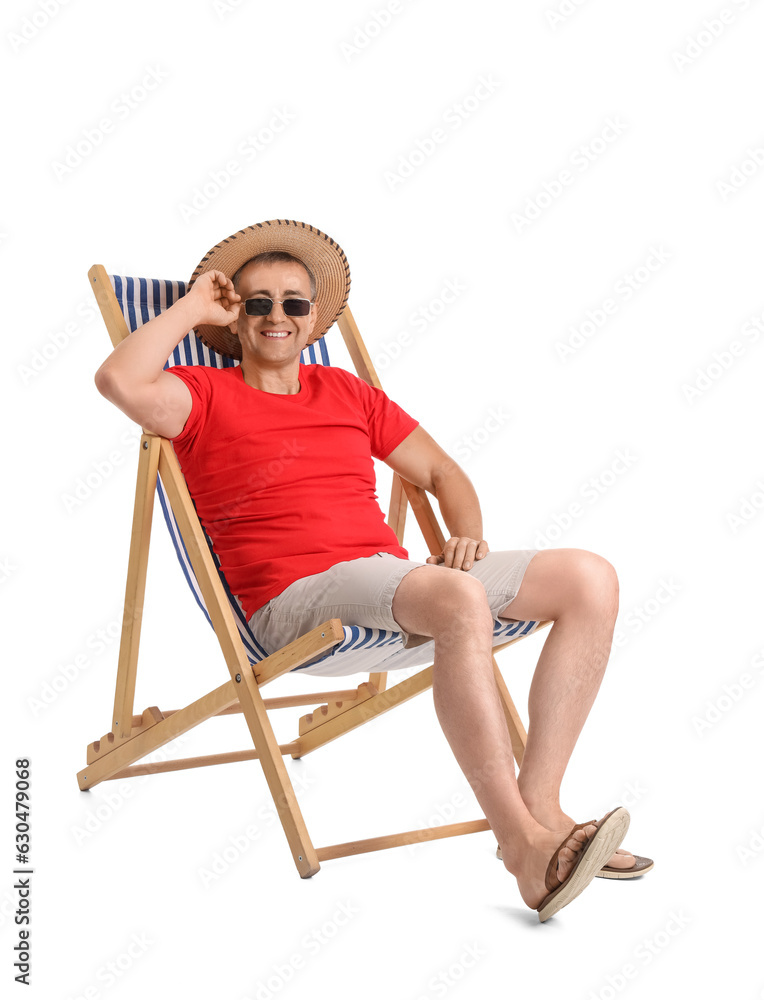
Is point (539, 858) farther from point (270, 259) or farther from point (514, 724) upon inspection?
point (270, 259)

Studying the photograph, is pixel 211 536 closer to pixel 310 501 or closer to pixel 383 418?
pixel 310 501

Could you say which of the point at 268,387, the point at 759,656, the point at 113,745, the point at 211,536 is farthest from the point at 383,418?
the point at 759,656

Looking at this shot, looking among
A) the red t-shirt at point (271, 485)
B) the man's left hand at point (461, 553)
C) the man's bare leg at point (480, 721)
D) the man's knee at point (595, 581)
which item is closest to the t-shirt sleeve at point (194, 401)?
the red t-shirt at point (271, 485)

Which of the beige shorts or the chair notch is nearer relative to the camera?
the beige shorts

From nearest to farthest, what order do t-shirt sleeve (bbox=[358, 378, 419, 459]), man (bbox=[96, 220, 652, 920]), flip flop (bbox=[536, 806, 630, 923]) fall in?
flip flop (bbox=[536, 806, 630, 923])
man (bbox=[96, 220, 652, 920])
t-shirt sleeve (bbox=[358, 378, 419, 459])

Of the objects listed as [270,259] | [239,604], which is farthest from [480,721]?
[270,259]

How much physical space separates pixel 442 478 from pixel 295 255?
80 cm

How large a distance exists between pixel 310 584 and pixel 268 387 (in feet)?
2.25

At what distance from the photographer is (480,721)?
2301 millimetres

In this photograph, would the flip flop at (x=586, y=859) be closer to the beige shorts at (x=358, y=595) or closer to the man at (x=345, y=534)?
the man at (x=345, y=534)

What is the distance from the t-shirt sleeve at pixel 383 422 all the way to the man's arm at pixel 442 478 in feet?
0.07

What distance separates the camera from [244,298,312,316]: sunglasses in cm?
312

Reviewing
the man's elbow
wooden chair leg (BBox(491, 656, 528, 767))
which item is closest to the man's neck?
the man's elbow

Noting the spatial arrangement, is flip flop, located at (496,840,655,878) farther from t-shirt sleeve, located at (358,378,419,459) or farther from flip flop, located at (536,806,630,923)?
t-shirt sleeve, located at (358,378,419,459)
